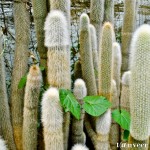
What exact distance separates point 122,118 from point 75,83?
1.04ft

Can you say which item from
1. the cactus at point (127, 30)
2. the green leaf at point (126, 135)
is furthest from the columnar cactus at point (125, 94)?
the cactus at point (127, 30)

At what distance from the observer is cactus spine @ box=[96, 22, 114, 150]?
1579 mm

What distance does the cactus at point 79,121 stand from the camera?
1608mm

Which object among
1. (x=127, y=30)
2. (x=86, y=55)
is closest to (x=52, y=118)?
(x=86, y=55)

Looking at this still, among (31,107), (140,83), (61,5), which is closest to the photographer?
(140,83)

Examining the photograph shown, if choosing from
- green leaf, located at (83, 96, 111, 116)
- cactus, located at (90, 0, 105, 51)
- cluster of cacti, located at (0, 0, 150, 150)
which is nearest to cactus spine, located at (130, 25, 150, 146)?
cluster of cacti, located at (0, 0, 150, 150)

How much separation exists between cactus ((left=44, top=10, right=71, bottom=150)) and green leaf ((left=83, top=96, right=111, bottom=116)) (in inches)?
5.8

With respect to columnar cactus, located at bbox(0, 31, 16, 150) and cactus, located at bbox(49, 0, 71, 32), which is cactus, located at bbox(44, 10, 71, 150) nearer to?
cactus, located at bbox(49, 0, 71, 32)

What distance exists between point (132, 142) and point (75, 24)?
1.60m

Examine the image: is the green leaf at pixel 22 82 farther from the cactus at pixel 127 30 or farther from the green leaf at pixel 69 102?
the cactus at pixel 127 30

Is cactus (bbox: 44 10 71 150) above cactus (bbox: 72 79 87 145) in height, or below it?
above

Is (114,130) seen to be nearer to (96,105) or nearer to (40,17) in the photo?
(96,105)

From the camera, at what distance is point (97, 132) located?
67.5 inches

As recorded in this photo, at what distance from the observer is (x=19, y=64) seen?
1.99 meters
